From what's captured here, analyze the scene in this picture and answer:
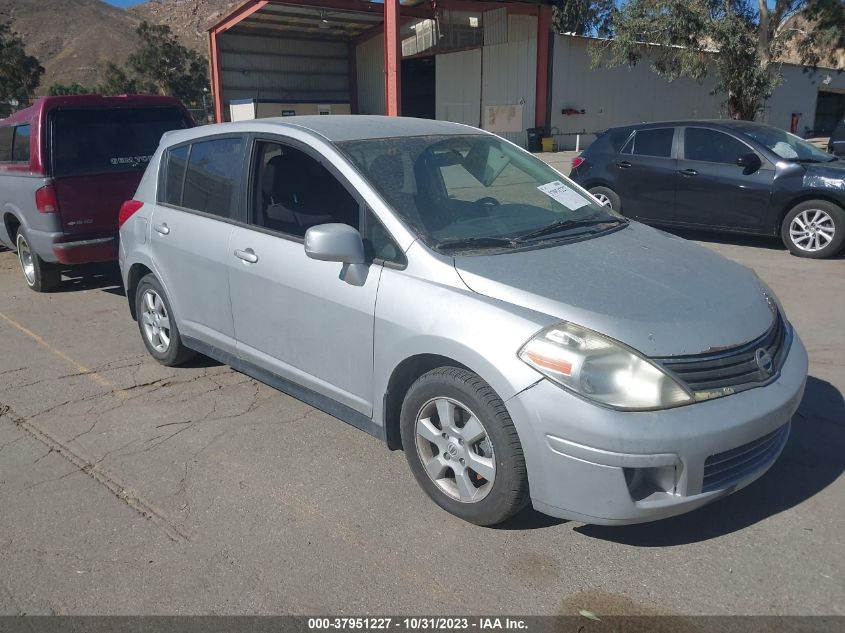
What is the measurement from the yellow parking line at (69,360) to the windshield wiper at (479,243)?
2753 millimetres

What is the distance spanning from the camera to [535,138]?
94.4 feet

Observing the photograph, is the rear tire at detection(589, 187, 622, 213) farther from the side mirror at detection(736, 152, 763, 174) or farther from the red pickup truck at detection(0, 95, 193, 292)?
the red pickup truck at detection(0, 95, 193, 292)

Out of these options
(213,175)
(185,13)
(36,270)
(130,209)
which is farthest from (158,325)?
(185,13)

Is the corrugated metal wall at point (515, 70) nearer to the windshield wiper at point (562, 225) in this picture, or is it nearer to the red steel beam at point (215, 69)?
the red steel beam at point (215, 69)

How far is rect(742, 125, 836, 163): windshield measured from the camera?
873cm

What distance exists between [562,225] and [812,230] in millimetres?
5868

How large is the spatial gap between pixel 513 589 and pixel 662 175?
7688 mm

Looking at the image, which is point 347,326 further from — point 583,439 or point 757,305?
point 757,305

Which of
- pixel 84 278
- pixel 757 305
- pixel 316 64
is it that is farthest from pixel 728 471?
pixel 316 64

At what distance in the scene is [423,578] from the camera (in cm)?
293

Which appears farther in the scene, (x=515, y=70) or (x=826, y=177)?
(x=515, y=70)

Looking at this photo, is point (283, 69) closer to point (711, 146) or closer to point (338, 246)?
point (711, 146)

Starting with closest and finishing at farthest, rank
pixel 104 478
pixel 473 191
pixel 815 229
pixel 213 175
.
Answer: pixel 104 478, pixel 473 191, pixel 213 175, pixel 815 229

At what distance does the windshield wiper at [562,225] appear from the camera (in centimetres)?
371
